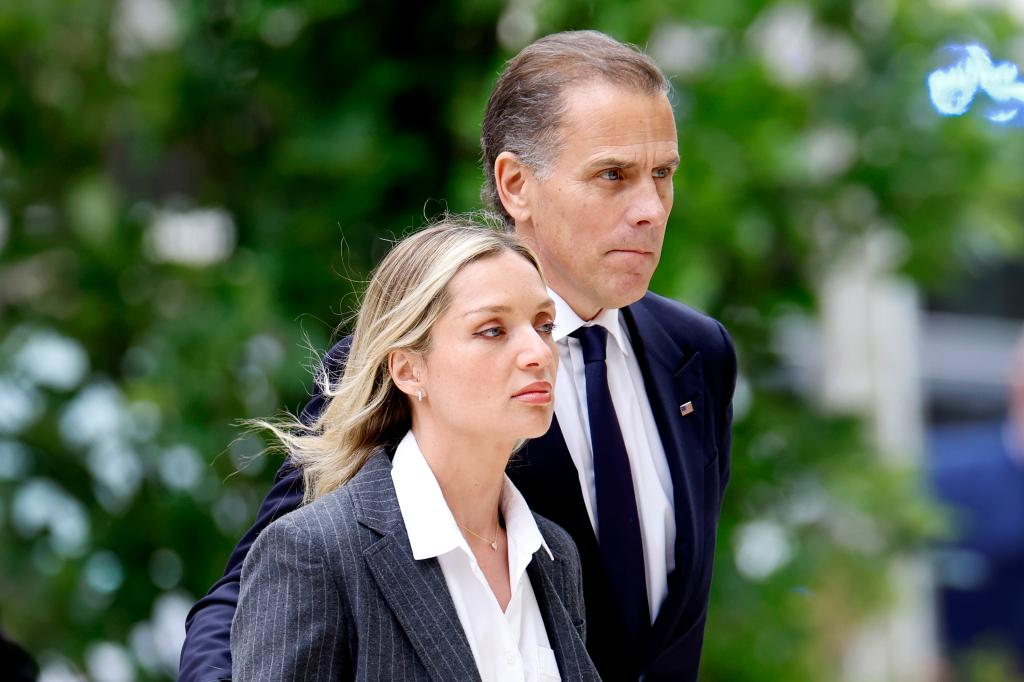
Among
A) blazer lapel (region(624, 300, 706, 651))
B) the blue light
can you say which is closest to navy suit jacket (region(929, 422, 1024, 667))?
the blue light

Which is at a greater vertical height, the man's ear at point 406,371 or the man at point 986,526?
the man's ear at point 406,371

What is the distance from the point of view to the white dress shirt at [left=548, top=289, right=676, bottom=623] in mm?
2393

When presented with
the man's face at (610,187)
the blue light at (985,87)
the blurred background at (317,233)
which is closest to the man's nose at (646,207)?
the man's face at (610,187)

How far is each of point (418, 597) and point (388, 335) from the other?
1.18 feet

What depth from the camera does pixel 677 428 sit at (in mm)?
2477

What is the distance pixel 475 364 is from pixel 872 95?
3.83m

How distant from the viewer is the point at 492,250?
2102 millimetres

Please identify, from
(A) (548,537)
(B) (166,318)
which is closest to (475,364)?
(A) (548,537)

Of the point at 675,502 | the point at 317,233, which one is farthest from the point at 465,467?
the point at 317,233

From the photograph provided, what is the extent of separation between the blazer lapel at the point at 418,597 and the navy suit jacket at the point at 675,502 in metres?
0.33

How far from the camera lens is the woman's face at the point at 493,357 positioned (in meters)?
2.03

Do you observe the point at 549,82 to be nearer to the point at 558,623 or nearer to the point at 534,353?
the point at 534,353

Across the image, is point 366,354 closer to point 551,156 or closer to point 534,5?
point 551,156

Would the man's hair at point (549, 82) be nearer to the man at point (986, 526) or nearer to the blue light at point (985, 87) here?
the blue light at point (985, 87)
